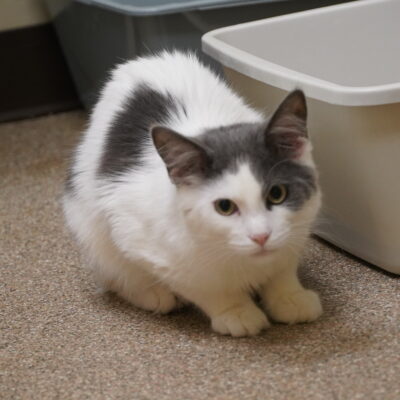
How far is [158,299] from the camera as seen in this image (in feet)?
4.90

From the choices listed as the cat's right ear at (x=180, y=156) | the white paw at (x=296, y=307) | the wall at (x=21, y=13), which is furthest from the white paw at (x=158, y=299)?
the wall at (x=21, y=13)

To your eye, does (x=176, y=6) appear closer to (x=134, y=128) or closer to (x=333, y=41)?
(x=333, y=41)

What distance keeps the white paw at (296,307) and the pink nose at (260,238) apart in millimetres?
265

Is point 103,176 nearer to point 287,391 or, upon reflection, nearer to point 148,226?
point 148,226

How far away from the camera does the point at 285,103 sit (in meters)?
1.20

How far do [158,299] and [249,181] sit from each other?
42 cm

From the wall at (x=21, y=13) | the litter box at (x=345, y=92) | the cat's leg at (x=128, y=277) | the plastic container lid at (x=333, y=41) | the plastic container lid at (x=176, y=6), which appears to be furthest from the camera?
the wall at (x=21, y=13)

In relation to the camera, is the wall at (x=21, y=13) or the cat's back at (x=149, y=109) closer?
the cat's back at (x=149, y=109)

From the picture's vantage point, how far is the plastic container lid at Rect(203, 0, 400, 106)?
180cm

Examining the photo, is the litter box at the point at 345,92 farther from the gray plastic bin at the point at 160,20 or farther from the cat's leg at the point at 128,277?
the cat's leg at the point at 128,277

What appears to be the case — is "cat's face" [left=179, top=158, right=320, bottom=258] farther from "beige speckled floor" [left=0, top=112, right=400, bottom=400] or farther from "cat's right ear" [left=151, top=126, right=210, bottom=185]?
"beige speckled floor" [left=0, top=112, right=400, bottom=400]

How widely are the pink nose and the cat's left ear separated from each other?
0.18 metres

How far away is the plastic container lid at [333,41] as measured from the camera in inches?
71.0

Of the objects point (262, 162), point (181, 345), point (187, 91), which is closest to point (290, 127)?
point (262, 162)
